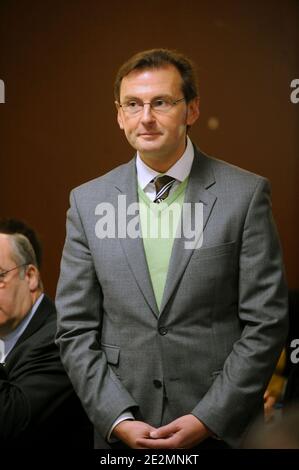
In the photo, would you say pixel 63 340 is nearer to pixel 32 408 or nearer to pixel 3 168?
pixel 32 408

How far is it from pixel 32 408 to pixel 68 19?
129cm

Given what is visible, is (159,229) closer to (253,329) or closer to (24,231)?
(253,329)

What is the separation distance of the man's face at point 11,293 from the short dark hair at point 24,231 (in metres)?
0.04

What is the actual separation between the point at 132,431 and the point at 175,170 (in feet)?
2.39

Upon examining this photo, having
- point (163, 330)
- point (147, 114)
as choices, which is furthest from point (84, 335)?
point (147, 114)

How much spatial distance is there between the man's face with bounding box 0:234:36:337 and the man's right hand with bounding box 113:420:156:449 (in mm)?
536

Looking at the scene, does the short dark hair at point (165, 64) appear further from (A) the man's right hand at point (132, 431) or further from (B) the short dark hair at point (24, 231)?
(A) the man's right hand at point (132, 431)

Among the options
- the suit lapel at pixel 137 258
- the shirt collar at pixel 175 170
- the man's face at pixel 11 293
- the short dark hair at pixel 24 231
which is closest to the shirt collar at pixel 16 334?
the man's face at pixel 11 293

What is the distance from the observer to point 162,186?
78.9 inches

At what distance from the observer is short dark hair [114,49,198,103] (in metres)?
1.94

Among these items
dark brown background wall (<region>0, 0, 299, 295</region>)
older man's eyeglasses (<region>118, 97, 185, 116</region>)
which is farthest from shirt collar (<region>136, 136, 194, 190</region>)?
dark brown background wall (<region>0, 0, 299, 295</region>)

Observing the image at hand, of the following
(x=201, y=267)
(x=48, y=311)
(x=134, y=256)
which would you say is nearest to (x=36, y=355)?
(x=48, y=311)

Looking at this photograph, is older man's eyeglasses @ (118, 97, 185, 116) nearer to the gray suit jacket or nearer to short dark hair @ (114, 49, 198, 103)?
short dark hair @ (114, 49, 198, 103)
